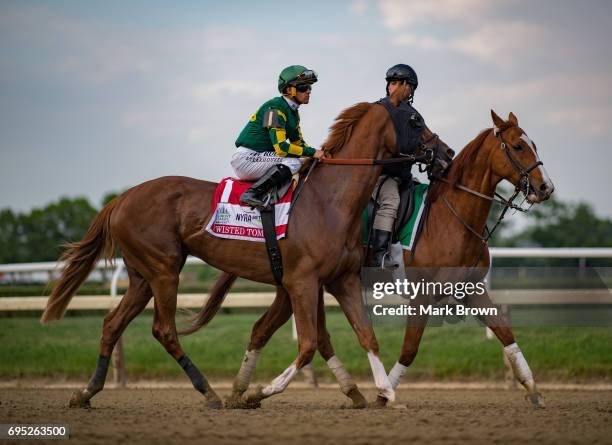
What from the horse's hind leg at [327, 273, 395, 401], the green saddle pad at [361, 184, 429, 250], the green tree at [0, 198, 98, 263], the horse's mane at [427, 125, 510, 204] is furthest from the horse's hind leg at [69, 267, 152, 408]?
the green tree at [0, 198, 98, 263]

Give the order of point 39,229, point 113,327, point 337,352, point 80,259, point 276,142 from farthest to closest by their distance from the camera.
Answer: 1. point 39,229
2. point 337,352
3. point 80,259
4. point 113,327
5. point 276,142

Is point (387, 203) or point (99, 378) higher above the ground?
point (387, 203)

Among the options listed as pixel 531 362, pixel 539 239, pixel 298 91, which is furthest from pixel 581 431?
pixel 539 239

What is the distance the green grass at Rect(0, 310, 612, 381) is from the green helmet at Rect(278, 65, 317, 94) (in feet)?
14.9

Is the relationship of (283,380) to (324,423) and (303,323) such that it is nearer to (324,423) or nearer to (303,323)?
(303,323)

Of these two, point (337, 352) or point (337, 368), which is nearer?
point (337, 368)

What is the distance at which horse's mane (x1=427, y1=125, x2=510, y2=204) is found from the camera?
801 centimetres

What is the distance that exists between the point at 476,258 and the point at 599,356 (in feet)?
12.4

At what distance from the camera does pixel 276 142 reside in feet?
23.4

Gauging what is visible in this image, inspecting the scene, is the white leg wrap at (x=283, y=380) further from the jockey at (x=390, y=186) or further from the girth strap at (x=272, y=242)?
the jockey at (x=390, y=186)

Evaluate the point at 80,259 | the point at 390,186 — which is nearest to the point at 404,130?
the point at 390,186

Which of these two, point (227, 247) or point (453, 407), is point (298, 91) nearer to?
point (227, 247)

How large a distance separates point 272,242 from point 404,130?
159 centimetres

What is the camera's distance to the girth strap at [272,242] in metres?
7.08
